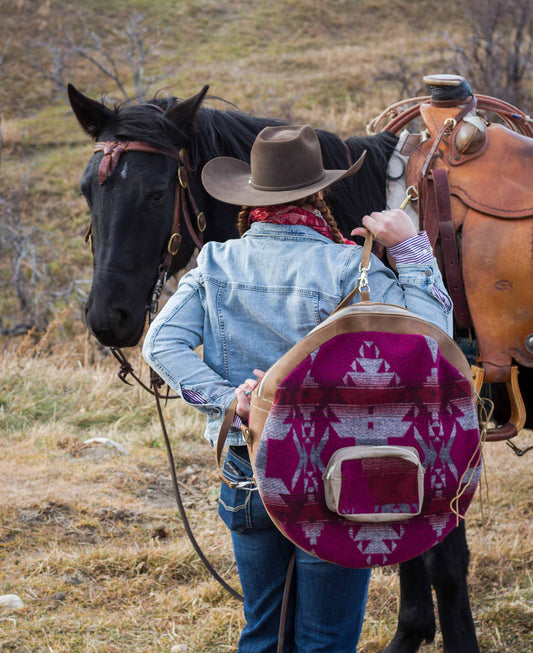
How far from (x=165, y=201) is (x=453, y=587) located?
178 cm

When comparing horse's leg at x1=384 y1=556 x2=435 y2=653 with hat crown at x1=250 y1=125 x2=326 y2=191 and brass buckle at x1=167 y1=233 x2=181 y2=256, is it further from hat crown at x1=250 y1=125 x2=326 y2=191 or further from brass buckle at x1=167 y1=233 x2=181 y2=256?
hat crown at x1=250 y1=125 x2=326 y2=191

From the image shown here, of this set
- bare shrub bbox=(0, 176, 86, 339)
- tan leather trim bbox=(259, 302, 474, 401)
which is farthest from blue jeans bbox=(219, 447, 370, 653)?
bare shrub bbox=(0, 176, 86, 339)

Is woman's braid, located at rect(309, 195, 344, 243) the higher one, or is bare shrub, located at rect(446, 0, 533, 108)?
woman's braid, located at rect(309, 195, 344, 243)

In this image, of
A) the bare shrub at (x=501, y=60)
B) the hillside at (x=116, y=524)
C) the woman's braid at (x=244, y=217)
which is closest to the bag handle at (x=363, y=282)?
the woman's braid at (x=244, y=217)

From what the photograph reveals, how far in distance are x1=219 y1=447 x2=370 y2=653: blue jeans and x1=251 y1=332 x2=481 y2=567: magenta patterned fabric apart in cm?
25

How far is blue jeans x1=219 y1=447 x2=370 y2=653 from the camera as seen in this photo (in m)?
1.75

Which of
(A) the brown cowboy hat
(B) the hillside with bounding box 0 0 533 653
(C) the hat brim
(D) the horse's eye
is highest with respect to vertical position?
(A) the brown cowboy hat

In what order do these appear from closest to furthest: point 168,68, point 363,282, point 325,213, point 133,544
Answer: point 363,282 < point 325,213 < point 133,544 < point 168,68

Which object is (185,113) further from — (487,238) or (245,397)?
(245,397)

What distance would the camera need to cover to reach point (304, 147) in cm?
175

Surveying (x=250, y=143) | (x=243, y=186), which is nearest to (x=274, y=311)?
(x=243, y=186)

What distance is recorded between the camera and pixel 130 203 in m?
2.35

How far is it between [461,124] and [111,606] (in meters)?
2.57

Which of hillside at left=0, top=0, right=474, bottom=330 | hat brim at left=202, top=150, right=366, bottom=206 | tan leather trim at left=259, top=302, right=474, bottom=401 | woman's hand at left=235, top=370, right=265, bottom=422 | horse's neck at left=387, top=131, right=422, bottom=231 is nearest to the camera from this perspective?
tan leather trim at left=259, top=302, right=474, bottom=401
